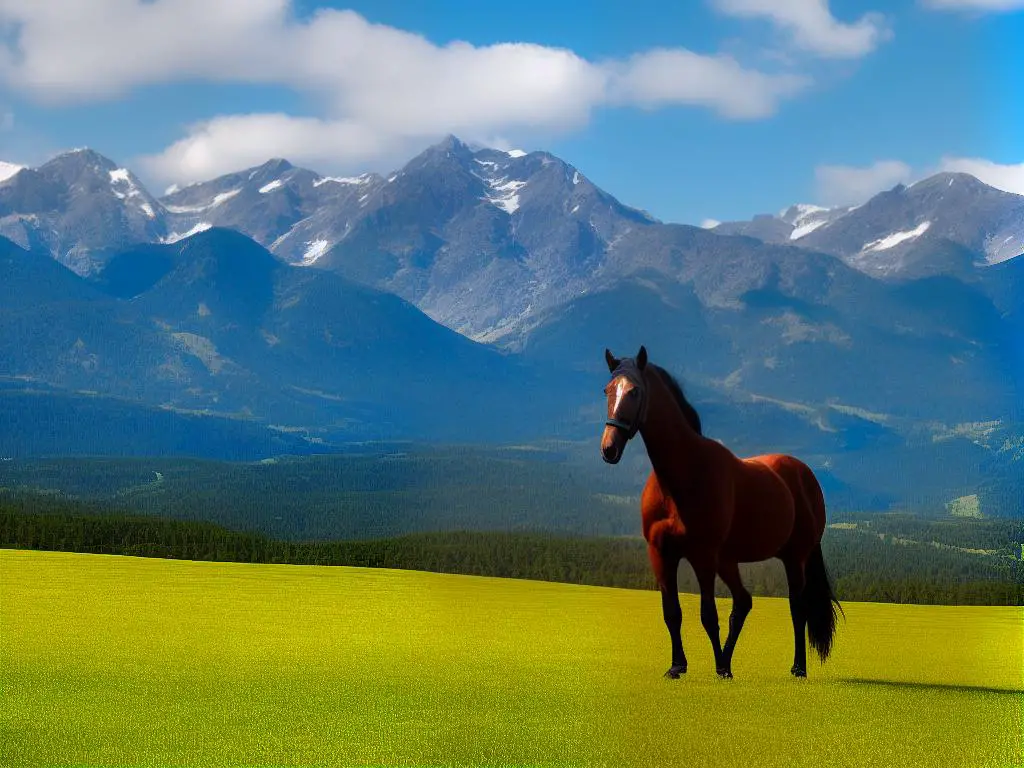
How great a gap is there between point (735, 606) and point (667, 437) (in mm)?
3212

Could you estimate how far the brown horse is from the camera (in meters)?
15.4

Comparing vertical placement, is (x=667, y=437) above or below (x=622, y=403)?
below

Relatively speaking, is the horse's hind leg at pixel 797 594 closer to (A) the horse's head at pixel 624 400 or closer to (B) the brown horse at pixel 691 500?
(B) the brown horse at pixel 691 500

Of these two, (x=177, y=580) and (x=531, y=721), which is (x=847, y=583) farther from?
(x=531, y=721)

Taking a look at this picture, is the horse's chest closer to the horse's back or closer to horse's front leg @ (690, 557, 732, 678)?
horse's front leg @ (690, 557, 732, 678)

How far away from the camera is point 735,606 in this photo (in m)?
17.5

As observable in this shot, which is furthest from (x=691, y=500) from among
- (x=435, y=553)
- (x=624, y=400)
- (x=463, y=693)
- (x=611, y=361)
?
(x=435, y=553)

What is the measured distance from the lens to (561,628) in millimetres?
26703

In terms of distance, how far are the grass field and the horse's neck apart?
9.38 feet

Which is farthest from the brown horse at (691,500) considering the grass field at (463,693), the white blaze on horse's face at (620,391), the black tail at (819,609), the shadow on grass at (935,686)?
the black tail at (819,609)

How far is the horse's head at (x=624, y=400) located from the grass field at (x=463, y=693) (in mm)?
3247

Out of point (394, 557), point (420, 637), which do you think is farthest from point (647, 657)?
point (394, 557)

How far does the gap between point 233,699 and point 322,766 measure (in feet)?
13.2

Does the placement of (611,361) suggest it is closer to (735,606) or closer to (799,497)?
(735,606)
